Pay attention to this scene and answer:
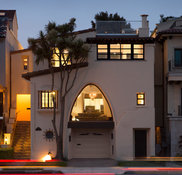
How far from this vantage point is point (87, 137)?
2991 centimetres

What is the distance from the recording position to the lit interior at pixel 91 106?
29562mm

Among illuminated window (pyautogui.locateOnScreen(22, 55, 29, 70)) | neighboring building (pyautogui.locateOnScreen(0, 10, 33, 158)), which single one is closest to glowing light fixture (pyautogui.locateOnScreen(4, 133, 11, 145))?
neighboring building (pyautogui.locateOnScreen(0, 10, 33, 158))

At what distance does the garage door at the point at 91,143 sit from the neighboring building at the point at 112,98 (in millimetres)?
77

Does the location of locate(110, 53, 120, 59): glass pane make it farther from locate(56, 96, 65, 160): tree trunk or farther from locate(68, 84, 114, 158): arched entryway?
locate(56, 96, 65, 160): tree trunk

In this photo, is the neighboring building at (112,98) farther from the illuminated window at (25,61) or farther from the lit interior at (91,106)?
the illuminated window at (25,61)

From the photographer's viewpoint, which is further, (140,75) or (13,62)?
(13,62)

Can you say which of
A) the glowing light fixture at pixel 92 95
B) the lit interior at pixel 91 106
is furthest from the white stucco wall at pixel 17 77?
the glowing light fixture at pixel 92 95

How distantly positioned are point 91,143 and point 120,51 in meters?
7.39

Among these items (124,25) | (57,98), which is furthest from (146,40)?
(57,98)

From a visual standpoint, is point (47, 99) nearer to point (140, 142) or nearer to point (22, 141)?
point (22, 141)

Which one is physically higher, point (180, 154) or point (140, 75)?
point (140, 75)

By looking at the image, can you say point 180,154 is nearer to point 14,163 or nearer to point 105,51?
point 105,51

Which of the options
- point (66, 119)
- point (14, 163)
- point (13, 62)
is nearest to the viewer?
point (14, 163)

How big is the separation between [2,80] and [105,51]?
30.6 ft
